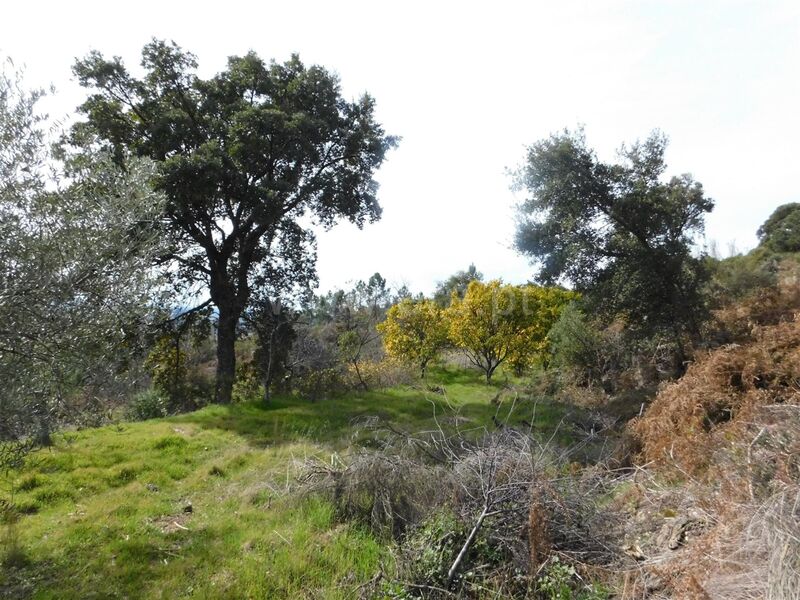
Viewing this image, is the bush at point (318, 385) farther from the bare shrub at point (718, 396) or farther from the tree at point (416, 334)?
the bare shrub at point (718, 396)

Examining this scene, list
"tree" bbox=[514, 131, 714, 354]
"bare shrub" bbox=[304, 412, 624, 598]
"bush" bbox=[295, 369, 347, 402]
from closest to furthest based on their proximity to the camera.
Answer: "bare shrub" bbox=[304, 412, 624, 598] → "tree" bbox=[514, 131, 714, 354] → "bush" bbox=[295, 369, 347, 402]

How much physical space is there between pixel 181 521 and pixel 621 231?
11.4m

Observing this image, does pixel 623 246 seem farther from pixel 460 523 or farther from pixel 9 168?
pixel 9 168

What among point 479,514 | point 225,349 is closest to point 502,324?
point 225,349

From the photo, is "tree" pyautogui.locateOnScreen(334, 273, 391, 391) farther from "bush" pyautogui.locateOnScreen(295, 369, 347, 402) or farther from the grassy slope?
the grassy slope

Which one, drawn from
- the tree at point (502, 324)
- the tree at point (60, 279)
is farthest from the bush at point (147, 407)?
the tree at point (502, 324)

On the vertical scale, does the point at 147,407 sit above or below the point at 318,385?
below

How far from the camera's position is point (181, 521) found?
6180mm

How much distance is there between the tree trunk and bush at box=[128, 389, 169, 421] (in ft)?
5.24

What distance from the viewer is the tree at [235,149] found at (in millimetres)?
12664

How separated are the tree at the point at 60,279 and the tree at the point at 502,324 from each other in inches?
621

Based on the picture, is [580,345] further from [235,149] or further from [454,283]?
[454,283]

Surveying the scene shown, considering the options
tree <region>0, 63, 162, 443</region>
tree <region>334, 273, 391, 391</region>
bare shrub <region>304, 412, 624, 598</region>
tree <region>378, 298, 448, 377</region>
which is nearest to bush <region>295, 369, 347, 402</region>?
tree <region>334, 273, 391, 391</region>

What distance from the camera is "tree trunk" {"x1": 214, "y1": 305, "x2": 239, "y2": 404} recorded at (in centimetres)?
1461
